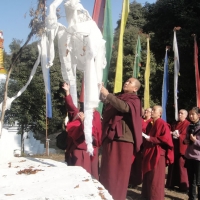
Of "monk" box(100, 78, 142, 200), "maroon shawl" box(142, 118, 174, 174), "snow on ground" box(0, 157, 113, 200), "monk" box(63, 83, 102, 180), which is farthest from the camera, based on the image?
"maroon shawl" box(142, 118, 174, 174)

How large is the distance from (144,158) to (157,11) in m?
12.7

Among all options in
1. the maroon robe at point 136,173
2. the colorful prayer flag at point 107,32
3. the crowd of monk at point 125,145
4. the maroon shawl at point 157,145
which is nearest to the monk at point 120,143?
the crowd of monk at point 125,145

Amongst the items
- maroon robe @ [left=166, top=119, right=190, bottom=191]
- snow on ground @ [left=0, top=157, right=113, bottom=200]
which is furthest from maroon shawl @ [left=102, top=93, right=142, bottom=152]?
maroon robe @ [left=166, top=119, right=190, bottom=191]

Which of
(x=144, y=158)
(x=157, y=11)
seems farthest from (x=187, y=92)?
(x=144, y=158)

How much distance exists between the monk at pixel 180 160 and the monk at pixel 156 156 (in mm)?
1197

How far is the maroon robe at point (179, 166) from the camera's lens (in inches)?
237

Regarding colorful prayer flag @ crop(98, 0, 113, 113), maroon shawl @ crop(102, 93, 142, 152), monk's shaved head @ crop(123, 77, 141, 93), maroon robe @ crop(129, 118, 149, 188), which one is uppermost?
colorful prayer flag @ crop(98, 0, 113, 113)

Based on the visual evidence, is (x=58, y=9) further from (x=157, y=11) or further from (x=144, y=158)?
(x=157, y=11)

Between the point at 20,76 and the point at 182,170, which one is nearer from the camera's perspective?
the point at 182,170

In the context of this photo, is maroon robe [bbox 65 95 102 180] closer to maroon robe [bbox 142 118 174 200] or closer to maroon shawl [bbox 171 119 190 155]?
maroon robe [bbox 142 118 174 200]

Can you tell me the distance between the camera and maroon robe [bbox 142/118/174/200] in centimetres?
472

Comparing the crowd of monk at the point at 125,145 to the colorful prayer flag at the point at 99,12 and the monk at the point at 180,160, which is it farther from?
the colorful prayer flag at the point at 99,12

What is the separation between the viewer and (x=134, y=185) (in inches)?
232

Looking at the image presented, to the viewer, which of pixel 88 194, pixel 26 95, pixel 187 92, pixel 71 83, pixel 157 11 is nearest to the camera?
pixel 88 194
